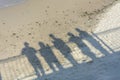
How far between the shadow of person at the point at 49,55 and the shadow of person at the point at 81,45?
98 cm

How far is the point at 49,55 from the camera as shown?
38.2 feet

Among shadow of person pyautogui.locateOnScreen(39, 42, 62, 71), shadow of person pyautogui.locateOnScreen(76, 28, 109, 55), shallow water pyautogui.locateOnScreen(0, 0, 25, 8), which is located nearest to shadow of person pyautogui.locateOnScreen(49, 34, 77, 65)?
shadow of person pyautogui.locateOnScreen(39, 42, 62, 71)

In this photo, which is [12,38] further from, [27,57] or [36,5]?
[36,5]

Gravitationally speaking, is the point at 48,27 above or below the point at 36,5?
below

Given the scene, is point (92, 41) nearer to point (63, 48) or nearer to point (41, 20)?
point (63, 48)

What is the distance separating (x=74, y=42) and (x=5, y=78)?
3029 mm

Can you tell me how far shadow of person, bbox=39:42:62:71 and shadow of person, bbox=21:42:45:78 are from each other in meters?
0.29

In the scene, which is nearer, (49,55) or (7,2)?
(49,55)

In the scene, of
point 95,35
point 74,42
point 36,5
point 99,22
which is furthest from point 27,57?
point 36,5

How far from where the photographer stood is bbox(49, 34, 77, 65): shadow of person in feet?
36.6

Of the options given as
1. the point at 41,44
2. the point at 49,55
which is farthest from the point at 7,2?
the point at 49,55

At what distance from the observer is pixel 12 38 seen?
524 inches

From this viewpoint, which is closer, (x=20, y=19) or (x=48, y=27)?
(x=48, y=27)

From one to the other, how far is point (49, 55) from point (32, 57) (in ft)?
1.95
